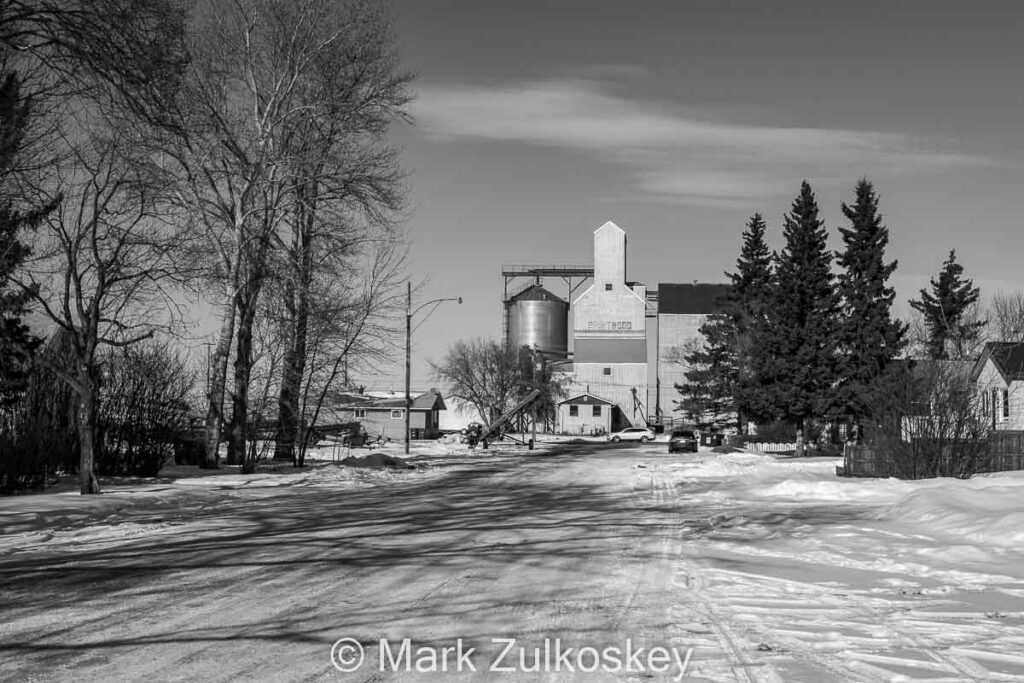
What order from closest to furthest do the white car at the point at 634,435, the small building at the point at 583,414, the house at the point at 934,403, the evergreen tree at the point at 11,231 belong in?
the evergreen tree at the point at 11,231, the house at the point at 934,403, the white car at the point at 634,435, the small building at the point at 583,414

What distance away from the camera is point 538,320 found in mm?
94625

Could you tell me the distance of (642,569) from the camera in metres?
11.0

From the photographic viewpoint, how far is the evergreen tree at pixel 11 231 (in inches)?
642

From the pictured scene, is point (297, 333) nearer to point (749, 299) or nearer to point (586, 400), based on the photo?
point (749, 299)

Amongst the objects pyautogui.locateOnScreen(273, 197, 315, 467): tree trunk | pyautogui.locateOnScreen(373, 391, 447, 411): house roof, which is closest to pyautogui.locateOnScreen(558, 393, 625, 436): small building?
pyautogui.locateOnScreen(373, 391, 447, 411): house roof

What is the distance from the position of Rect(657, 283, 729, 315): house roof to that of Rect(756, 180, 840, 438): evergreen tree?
42603 millimetres

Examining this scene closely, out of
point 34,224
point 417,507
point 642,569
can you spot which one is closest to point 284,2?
point 34,224

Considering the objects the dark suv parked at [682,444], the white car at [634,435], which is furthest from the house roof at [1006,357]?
the white car at [634,435]

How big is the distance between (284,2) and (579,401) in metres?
61.0

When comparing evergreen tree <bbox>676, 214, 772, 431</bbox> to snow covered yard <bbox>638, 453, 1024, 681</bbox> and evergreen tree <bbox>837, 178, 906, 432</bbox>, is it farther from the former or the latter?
snow covered yard <bbox>638, 453, 1024, 681</bbox>

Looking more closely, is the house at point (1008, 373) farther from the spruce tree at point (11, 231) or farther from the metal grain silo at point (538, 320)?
the metal grain silo at point (538, 320)

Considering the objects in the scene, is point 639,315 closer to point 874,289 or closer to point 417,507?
point 874,289

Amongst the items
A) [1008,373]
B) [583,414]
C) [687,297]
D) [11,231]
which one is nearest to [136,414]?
[11,231]

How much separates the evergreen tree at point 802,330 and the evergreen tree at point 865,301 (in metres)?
0.83
